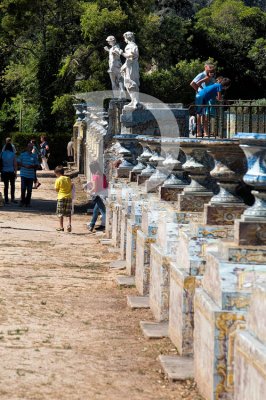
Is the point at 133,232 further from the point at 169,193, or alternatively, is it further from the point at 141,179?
the point at 141,179

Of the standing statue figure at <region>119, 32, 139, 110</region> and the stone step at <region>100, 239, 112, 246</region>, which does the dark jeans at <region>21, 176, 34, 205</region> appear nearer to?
the standing statue figure at <region>119, 32, 139, 110</region>

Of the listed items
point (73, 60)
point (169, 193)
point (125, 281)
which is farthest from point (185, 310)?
point (73, 60)

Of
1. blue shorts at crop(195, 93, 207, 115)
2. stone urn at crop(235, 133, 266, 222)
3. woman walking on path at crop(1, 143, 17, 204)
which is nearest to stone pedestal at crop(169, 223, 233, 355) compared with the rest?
stone urn at crop(235, 133, 266, 222)

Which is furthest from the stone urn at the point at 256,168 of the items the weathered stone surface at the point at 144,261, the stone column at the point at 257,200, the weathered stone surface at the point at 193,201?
the weathered stone surface at the point at 144,261

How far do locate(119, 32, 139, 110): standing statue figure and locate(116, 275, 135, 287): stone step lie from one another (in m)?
10.7

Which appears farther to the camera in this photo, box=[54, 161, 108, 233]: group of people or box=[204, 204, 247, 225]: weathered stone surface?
box=[54, 161, 108, 233]: group of people

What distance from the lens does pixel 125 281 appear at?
41.2 ft

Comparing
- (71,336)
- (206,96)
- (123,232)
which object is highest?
(206,96)

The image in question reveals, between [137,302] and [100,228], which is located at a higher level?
[137,302]

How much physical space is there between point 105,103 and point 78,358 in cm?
3758

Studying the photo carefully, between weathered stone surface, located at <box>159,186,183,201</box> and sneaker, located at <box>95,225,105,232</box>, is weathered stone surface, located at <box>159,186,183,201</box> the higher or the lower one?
the higher one

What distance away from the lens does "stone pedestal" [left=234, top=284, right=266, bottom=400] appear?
5.73 metres

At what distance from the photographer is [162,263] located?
31.3 ft

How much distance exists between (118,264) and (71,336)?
5.24m
